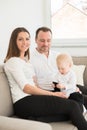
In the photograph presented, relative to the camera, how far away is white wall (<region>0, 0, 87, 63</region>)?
3896 mm

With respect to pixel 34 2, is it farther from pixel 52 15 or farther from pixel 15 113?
pixel 15 113

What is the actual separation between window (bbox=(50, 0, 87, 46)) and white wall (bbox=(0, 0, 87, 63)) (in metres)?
0.11

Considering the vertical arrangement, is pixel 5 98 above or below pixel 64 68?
below

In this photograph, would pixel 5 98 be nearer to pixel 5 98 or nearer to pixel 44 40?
pixel 5 98

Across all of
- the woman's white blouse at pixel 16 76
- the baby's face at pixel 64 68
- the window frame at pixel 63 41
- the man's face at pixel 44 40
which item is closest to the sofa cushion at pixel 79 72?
the window frame at pixel 63 41

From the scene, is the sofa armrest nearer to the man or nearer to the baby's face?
the baby's face

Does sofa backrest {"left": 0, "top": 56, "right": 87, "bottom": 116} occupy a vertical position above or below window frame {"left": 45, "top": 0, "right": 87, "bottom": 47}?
below

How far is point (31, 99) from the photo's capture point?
214 centimetres

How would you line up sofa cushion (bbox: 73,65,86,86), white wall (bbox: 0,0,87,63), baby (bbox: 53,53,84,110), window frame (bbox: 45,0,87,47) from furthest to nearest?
white wall (bbox: 0,0,87,63)
window frame (bbox: 45,0,87,47)
sofa cushion (bbox: 73,65,86,86)
baby (bbox: 53,53,84,110)

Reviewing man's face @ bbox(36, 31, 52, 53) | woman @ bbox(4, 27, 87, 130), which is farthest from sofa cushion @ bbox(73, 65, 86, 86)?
woman @ bbox(4, 27, 87, 130)

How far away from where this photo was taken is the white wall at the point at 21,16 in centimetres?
390

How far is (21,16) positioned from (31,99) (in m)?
2.09

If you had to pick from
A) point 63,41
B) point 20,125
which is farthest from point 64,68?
point 63,41

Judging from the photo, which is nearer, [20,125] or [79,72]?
[20,125]
